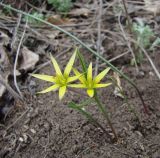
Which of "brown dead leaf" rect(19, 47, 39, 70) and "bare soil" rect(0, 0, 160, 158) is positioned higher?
"brown dead leaf" rect(19, 47, 39, 70)

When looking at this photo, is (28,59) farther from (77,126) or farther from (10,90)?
(77,126)

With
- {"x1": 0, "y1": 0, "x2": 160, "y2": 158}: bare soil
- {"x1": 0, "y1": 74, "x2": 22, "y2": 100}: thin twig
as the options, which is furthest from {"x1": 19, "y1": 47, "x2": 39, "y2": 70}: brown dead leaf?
{"x1": 0, "y1": 74, "x2": 22, "y2": 100}: thin twig

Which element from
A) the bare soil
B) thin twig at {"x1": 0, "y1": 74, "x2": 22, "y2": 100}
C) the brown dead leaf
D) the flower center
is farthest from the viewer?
the brown dead leaf

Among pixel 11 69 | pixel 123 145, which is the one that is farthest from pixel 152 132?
pixel 11 69

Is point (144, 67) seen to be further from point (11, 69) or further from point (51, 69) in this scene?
point (11, 69)

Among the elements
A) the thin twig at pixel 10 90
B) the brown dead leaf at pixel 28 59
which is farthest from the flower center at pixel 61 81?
the brown dead leaf at pixel 28 59

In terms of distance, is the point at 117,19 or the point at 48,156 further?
the point at 117,19

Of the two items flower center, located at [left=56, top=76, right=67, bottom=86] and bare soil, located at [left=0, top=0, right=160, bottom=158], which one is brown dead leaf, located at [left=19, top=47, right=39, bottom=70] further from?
flower center, located at [left=56, top=76, right=67, bottom=86]

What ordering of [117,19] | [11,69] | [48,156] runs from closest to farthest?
[48,156] → [11,69] → [117,19]
